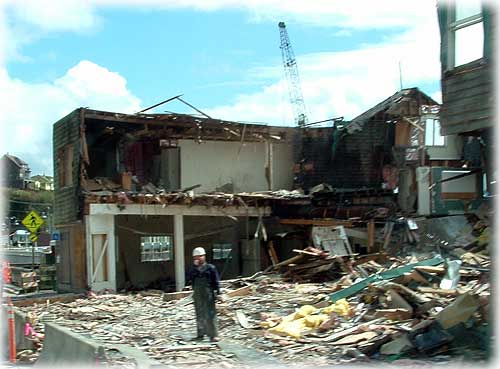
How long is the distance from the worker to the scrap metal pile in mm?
419

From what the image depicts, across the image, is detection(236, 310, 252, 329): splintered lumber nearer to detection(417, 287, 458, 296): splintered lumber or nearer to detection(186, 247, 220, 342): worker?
detection(186, 247, 220, 342): worker

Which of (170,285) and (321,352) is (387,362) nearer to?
(321,352)

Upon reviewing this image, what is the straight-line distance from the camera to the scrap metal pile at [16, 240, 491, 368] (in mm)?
9500

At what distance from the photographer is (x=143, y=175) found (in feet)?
85.7

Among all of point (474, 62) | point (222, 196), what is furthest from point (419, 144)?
point (474, 62)

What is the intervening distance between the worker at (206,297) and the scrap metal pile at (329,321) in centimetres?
42

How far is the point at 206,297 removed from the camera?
1177 cm

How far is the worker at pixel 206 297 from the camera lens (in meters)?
11.7

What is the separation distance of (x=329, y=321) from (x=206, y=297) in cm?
236

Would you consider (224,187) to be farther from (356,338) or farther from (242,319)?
(356,338)

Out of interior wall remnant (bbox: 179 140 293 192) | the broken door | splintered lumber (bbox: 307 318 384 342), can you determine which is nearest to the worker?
splintered lumber (bbox: 307 318 384 342)

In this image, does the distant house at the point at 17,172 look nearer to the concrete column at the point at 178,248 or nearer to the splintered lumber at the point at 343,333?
the concrete column at the point at 178,248

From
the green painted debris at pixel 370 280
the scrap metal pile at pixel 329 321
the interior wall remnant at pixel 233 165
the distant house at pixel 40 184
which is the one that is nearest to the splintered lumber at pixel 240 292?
the scrap metal pile at pixel 329 321

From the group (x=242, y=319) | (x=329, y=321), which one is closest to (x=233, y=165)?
(x=242, y=319)
